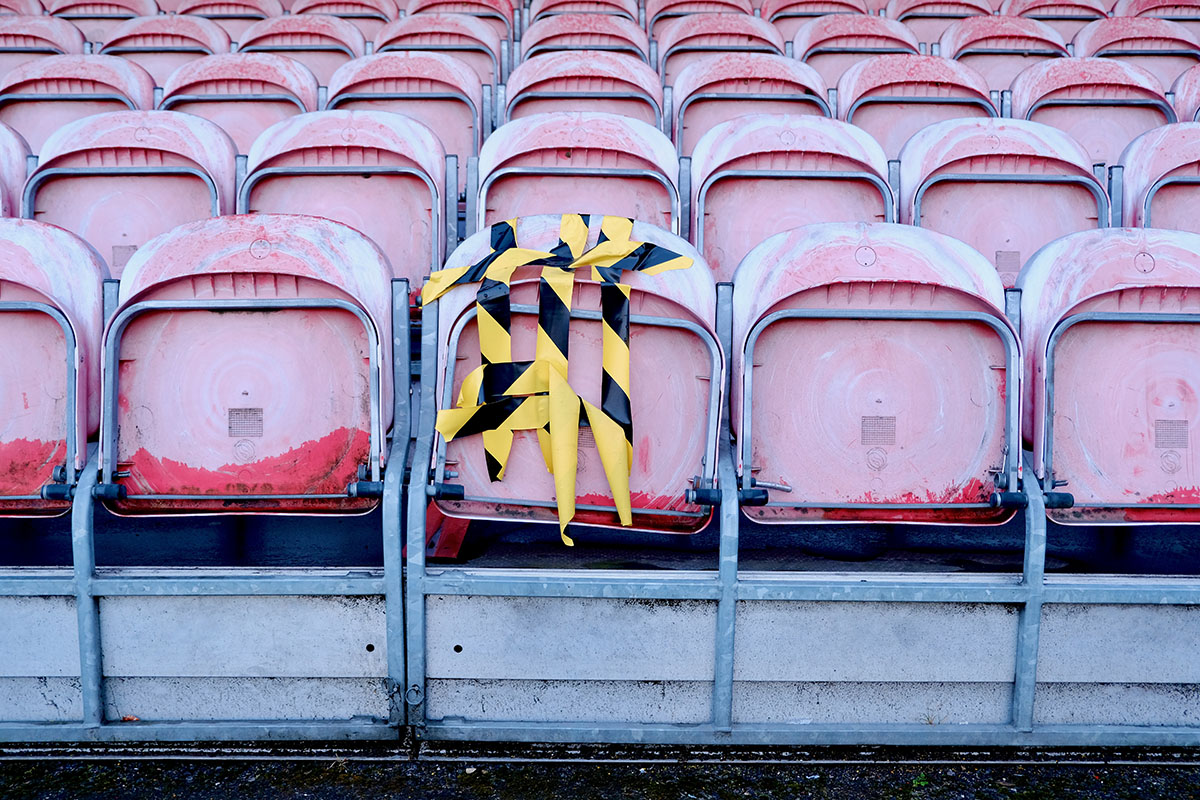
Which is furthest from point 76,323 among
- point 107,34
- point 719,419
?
point 107,34

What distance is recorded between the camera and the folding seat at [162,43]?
4551 millimetres

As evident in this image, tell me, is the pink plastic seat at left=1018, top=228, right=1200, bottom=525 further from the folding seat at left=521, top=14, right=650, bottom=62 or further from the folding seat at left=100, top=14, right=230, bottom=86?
the folding seat at left=100, top=14, right=230, bottom=86

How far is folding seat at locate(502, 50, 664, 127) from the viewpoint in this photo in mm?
3715

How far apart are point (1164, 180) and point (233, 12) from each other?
4.75 metres

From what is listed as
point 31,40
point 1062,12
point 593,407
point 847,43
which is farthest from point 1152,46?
point 31,40

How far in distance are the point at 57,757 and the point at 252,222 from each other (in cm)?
122

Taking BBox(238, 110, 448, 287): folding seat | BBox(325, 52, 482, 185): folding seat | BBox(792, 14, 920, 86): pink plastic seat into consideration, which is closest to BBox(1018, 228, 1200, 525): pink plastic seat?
BBox(238, 110, 448, 287): folding seat

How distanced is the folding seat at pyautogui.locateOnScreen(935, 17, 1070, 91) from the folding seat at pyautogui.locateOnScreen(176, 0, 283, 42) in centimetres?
369

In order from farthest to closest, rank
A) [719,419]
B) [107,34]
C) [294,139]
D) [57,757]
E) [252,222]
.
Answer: [107,34] < [294,139] < [252,222] < [719,419] < [57,757]

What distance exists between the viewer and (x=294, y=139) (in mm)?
3039

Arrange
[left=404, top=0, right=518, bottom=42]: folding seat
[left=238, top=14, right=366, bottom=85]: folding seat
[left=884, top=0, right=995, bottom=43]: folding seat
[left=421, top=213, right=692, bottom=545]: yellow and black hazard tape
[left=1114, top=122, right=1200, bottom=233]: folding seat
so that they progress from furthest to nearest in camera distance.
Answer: [left=884, top=0, right=995, bottom=43]: folding seat, [left=404, top=0, right=518, bottom=42]: folding seat, [left=238, top=14, right=366, bottom=85]: folding seat, [left=1114, top=122, right=1200, bottom=233]: folding seat, [left=421, top=213, right=692, bottom=545]: yellow and black hazard tape

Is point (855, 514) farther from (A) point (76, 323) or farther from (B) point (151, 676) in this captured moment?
(A) point (76, 323)

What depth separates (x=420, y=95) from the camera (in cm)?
371

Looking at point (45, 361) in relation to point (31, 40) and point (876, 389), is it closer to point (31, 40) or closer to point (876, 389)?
point (876, 389)
